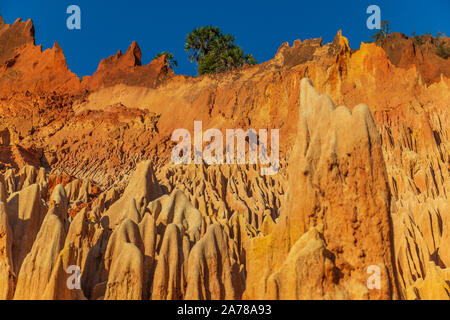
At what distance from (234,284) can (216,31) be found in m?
43.2

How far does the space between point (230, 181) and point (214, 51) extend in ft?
77.0

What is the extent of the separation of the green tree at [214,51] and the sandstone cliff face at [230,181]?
14.9 ft

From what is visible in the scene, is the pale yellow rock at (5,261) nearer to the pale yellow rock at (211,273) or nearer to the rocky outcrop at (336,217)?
the pale yellow rock at (211,273)

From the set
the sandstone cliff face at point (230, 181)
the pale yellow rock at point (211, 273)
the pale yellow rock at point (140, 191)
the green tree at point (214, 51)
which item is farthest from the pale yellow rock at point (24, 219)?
the green tree at point (214, 51)

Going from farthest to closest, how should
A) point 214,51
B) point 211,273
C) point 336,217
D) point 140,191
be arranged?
point 214,51 < point 140,191 < point 211,273 < point 336,217

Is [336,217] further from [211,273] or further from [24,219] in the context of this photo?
[24,219]

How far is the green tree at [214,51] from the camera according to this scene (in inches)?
1893

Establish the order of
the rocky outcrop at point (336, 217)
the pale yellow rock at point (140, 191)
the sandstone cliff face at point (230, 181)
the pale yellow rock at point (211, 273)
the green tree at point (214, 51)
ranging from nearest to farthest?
the rocky outcrop at point (336, 217) → the sandstone cliff face at point (230, 181) → the pale yellow rock at point (211, 273) → the pale yellow rock at point (140, 191) → the green tree at point (214, 51)

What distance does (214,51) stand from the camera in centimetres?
4975

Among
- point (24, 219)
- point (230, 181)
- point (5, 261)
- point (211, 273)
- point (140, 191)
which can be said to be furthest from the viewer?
point (230, 181)

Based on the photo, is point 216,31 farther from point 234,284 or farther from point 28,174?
point 234,284

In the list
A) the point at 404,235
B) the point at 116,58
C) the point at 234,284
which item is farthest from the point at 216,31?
the point at 234,284

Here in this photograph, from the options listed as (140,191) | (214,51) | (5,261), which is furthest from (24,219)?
(214,51)
